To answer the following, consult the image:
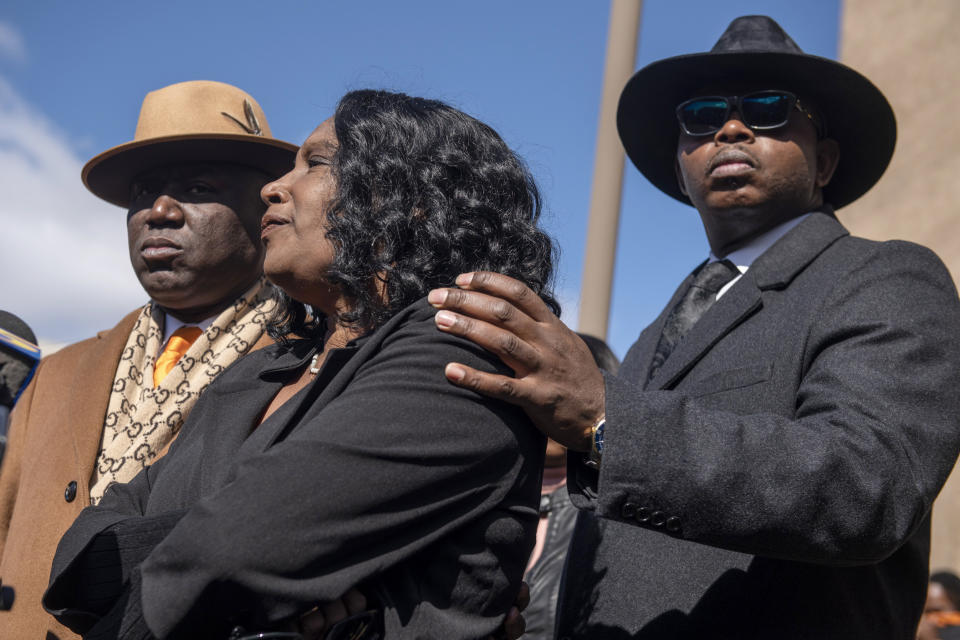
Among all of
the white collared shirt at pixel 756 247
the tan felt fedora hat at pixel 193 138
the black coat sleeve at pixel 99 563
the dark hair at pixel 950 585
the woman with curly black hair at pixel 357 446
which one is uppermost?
the tan felt fedora hat at pixel 193 138

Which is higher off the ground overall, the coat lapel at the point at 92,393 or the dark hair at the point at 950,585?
the coat lapel at the point at 92,393

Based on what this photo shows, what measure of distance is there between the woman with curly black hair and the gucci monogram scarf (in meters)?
0.69

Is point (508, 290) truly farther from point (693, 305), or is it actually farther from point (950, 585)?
point (950, 585)

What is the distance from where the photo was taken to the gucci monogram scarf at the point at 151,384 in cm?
324

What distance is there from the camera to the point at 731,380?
7.82 feet

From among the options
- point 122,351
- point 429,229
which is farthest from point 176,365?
point 429,229

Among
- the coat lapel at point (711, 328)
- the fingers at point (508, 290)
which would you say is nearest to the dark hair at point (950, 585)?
the coat lapel at point (711, 328)

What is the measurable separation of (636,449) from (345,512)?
56cm

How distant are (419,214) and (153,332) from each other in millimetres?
1832

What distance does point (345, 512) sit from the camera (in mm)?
1703

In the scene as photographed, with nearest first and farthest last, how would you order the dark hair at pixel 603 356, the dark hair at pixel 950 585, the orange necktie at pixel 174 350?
the orange necktie at pixel 174 350 → the dark hair at pixel 603 356 → the dark hair at pixel 950 585

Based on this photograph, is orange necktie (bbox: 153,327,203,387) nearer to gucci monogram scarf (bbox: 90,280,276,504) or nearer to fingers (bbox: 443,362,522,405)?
gucci monogram scarf (bbox: 90,280,276,504)

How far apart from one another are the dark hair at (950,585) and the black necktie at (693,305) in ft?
16.2

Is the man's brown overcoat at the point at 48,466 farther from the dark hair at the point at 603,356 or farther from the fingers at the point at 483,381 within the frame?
the fingers at the point at 483,381
